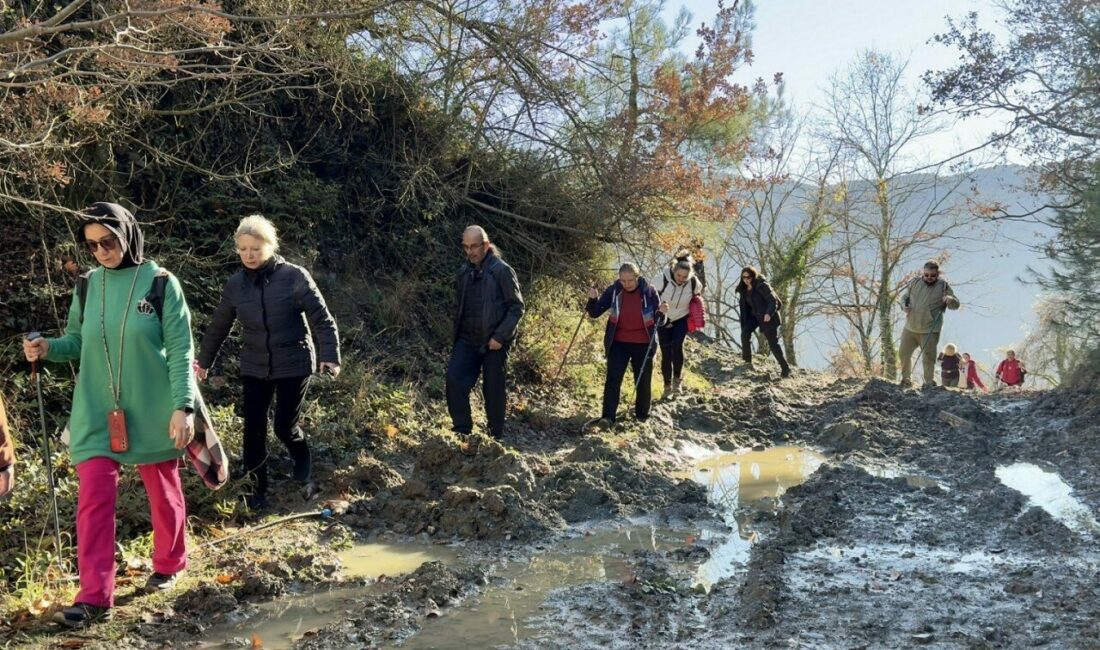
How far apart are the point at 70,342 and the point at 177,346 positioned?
609 millimetres

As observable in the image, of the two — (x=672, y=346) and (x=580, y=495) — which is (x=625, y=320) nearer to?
(x=672, y=346)

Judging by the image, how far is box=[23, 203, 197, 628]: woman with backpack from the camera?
429cm

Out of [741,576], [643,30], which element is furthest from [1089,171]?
[741,576]

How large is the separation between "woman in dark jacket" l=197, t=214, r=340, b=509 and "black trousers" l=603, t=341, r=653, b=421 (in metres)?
4.21

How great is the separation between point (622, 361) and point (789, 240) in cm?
1947

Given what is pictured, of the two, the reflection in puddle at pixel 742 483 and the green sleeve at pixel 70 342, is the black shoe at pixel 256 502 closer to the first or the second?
the green sleeve at pixel 70 342

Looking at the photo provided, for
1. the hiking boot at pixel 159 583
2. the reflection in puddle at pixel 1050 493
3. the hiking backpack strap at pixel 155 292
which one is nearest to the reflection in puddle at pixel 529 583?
the hiking boot at pixel 159 583

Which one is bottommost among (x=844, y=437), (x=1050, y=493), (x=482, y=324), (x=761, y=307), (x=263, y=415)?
(x=1050, y=493)

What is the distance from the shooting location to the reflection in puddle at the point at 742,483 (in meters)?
5.43

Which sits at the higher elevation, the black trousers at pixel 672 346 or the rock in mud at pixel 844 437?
the black trousers at pixel 672 346

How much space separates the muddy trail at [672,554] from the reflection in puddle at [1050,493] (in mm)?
33

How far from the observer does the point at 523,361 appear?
11648 mm

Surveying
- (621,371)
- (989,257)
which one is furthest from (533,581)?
(989,257)

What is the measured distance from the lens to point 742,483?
7.96 metres
